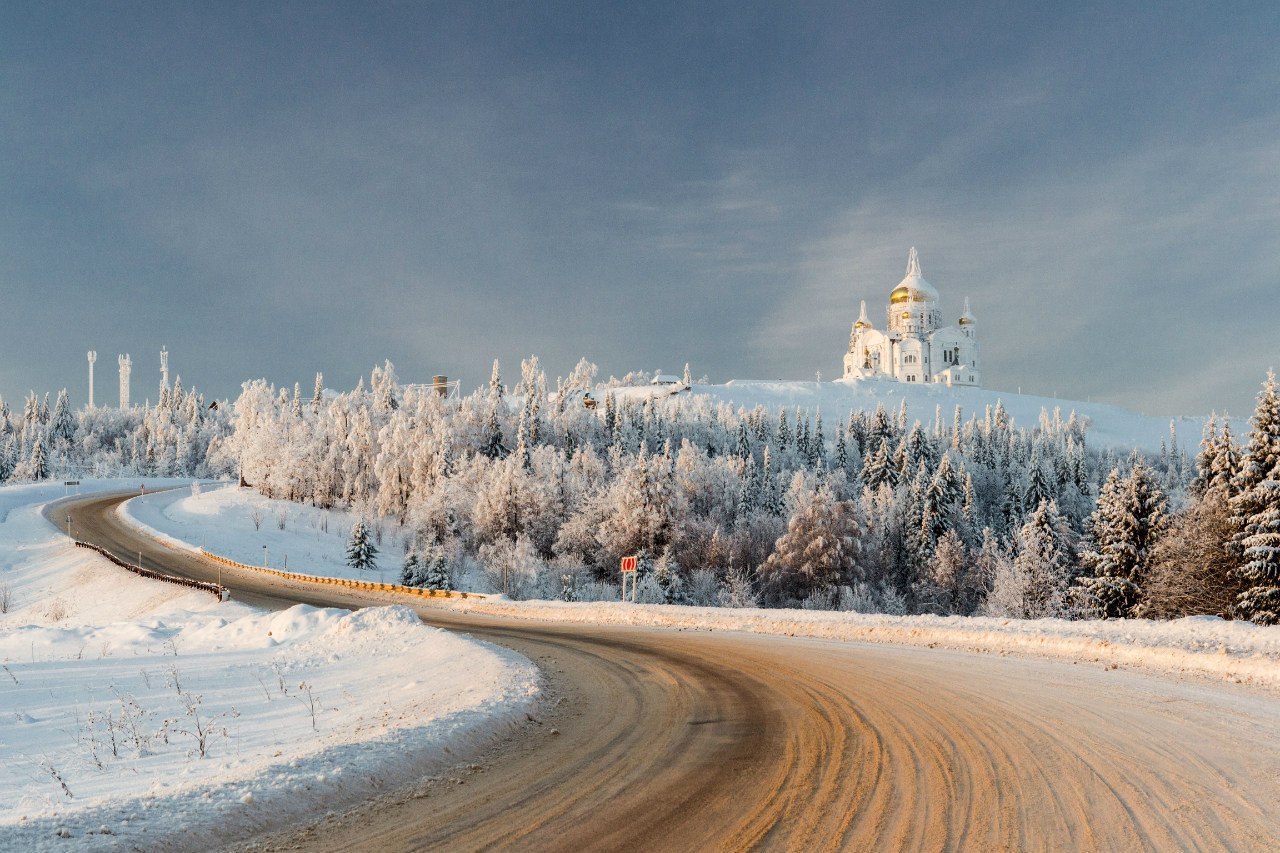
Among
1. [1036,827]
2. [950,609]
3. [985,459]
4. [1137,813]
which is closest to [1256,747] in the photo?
[1137,813]

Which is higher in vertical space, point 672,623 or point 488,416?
point 488,416

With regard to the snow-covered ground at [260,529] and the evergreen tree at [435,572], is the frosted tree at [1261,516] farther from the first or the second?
the snow-covered ground at [260,529]

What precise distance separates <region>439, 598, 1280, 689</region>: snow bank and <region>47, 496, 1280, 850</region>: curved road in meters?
1.25

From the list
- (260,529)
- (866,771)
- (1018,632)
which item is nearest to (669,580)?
(1018,632)

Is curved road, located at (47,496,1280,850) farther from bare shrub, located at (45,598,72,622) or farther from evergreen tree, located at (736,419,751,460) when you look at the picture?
evergreen tree, located at (736,419,751,460)

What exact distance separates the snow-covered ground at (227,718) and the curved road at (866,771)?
0.60m

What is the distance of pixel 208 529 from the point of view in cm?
7669

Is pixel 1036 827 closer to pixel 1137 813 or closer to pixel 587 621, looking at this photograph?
pixel 1137 813

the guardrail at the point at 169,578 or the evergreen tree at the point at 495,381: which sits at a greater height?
the evergreen tree at the point at 495,381

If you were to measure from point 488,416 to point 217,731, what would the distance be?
101 meters

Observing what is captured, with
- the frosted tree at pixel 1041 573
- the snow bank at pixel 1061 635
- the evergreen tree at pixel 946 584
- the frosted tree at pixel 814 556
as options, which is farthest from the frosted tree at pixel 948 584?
the snow bank at pixel 1061 635

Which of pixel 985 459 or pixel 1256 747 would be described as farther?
pixel 985 459

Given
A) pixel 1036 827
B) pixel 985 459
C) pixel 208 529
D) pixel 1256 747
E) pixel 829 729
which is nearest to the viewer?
pixel 1036 827

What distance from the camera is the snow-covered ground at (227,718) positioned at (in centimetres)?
657
